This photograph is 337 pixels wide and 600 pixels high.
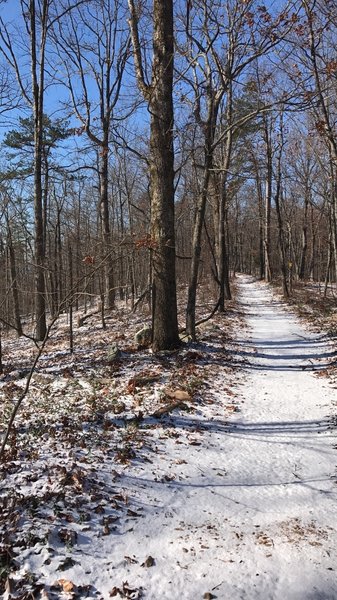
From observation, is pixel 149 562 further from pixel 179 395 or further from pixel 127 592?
pixel 179 395

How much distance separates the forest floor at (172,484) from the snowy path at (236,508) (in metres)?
0.01

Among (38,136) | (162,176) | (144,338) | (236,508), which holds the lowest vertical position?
(236,508)

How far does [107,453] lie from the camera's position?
16.4ft

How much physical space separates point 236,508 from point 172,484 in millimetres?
737

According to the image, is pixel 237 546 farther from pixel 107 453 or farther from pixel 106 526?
pixel 107 453

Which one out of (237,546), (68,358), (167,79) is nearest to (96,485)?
(237,546)

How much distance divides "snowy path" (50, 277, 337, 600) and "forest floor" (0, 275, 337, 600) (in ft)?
0.04

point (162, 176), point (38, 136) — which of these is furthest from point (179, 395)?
point (38, 136)

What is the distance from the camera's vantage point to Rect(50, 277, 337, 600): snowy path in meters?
3.17

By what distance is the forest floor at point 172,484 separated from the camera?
3191mm

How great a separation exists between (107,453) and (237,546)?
1968 mm

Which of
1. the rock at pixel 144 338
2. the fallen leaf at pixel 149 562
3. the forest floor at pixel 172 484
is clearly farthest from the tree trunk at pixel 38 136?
the fallen leaf at pixel 149 562

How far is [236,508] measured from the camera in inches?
161

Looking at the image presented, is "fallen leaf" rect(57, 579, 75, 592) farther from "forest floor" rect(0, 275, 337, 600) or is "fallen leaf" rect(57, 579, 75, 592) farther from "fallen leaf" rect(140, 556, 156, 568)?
"fallen leaf" rect(140, 556, 156, 568)
